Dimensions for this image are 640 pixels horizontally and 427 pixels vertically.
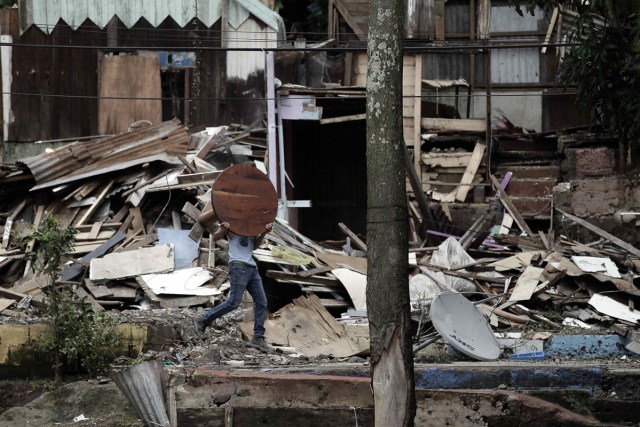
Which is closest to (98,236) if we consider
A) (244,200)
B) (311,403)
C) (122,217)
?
(122,217)

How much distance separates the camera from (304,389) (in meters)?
8.52

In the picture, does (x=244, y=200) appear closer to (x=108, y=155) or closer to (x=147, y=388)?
(x=147, y=388)

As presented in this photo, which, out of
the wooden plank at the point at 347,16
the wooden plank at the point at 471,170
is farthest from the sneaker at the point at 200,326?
the wooden plank at the point at 347,16

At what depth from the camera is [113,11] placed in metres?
17.9

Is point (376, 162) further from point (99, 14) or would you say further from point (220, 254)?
point (99, 14)

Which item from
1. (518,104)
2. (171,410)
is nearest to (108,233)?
(171,410)

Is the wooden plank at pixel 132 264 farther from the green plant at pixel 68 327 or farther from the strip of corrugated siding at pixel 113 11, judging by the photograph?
the strip of corrugated siding at pixel 113 11

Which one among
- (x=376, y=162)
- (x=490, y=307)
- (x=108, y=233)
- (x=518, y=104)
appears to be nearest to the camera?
(x=376, y=162)

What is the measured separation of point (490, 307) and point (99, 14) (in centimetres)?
988

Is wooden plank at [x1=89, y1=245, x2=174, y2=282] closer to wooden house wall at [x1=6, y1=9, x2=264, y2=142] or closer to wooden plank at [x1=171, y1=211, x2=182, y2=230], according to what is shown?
wooden plank at [x1=171, y1=211, x2=182, y2=230]

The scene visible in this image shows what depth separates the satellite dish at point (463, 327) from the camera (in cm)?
1016

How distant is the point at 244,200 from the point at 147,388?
2.69 meters

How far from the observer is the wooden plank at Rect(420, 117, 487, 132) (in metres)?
18.0

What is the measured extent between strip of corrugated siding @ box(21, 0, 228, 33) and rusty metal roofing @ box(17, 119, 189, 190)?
3.57 metres
